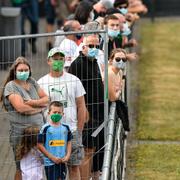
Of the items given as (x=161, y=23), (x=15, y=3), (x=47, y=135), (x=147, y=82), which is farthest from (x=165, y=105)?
(x=161, y=23)

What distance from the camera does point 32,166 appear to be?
31.9ft

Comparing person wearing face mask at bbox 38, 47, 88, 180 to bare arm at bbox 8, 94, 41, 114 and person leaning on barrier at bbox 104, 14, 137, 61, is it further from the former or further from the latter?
person leaning on barrier at bbox 104, 14, 137, 61

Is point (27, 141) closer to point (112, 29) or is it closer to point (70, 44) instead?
point (70, 44)

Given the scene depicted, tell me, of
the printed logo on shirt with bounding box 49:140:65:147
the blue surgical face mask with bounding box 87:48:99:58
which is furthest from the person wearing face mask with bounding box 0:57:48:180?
the blue surgical face mask with bounding box 87:48:99:58

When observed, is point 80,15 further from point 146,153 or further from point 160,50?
point 160,50

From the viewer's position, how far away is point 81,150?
9984mm

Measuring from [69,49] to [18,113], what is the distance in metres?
1.84

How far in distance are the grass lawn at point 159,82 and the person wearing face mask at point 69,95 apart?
3952 millimetres

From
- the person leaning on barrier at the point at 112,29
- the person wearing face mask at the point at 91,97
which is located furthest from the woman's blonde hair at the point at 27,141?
the person leaning on barrier at the point at 112,29

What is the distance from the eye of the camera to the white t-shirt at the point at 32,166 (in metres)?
9.70

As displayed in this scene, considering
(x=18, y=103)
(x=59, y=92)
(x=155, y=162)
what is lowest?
(x=155, y=162)

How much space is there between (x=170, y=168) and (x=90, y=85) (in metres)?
2.34

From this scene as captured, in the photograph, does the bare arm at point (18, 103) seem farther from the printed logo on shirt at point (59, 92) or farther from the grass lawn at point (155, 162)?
the grass lawn at point (155, 162)

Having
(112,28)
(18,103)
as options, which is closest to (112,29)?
(112,28)
